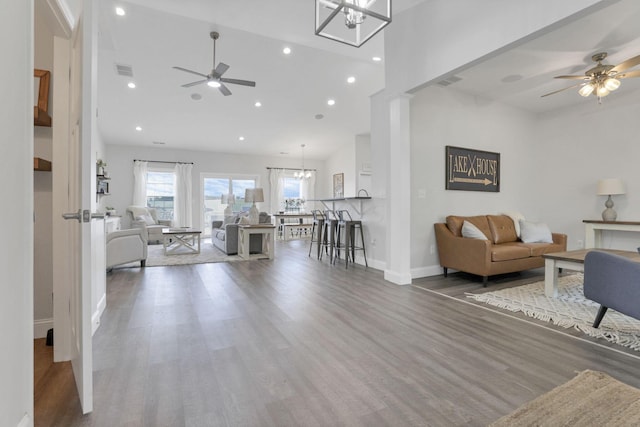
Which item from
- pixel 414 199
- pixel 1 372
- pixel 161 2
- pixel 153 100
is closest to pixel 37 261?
pixel 1 372

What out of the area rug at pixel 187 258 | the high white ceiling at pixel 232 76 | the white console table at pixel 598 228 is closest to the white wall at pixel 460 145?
the white console table at pixel 598 228

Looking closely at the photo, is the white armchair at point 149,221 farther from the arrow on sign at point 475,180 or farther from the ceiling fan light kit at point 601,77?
the ceiling fan light kit at point 601,77

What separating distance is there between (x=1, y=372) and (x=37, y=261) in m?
1.57

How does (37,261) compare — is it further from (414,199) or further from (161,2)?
(414,199)

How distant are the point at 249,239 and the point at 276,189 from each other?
453 cm

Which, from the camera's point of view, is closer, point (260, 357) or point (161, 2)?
point (260, 357)

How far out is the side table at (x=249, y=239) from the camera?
211 inches

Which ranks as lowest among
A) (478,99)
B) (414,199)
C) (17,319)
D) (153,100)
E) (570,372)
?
(570,372)

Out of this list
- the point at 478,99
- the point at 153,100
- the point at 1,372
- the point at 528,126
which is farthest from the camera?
the point at 153,100

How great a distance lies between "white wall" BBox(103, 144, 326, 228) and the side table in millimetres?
4102

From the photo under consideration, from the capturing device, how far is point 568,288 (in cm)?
347

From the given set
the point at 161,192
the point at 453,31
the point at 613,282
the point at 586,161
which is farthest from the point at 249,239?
the point at 586,161

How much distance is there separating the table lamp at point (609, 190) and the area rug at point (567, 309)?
64.3 inches

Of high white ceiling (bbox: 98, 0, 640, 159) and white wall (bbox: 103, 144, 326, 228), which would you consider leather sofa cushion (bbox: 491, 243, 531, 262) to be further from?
Answer: white wall (bbox: 103, 144, 326, 228)
